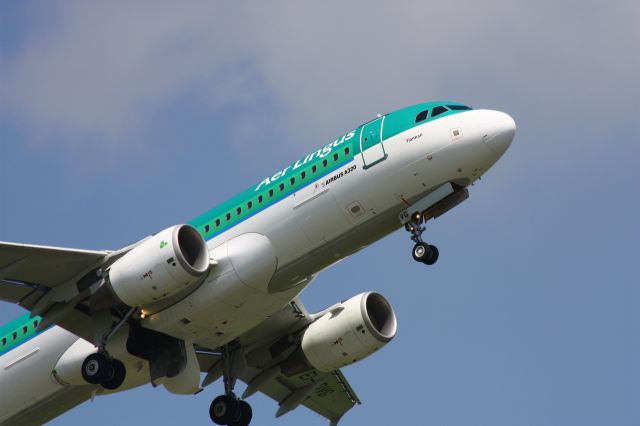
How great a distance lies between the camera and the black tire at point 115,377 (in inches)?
1606

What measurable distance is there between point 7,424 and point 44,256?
6230 millimetres

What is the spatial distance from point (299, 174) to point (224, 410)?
8.22 m

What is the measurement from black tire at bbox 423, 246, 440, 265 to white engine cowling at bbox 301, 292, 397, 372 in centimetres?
488

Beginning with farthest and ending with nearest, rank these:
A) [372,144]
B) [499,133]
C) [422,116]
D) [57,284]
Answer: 1. [57,284]
2. [422,116]
3. [372,144]
4. [499,133]

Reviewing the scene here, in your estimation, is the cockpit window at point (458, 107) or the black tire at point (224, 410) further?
the black tire at point (224, 410)

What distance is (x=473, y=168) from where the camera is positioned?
39.2 meters

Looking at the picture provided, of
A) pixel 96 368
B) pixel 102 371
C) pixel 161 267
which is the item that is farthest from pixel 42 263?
pixel 161 267

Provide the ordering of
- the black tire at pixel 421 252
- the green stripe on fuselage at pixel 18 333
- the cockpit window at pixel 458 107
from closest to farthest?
the black tire at pixel 421 252 < the cockpit window at pixel 458 107 < the green stripe on fuselage at pixel 18 333

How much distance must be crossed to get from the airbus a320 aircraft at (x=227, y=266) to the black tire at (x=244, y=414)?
2.40m

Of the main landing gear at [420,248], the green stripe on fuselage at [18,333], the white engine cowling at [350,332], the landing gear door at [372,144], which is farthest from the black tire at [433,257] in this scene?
the green stripe on fuselage at [18,333]

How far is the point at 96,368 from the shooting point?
133 feet

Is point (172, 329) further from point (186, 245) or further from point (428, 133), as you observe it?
point (428, 133)

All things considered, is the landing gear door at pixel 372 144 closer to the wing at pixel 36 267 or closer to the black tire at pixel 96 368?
the wing at pixel 36 267

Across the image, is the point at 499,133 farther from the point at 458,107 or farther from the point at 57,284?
the point at 57,284
